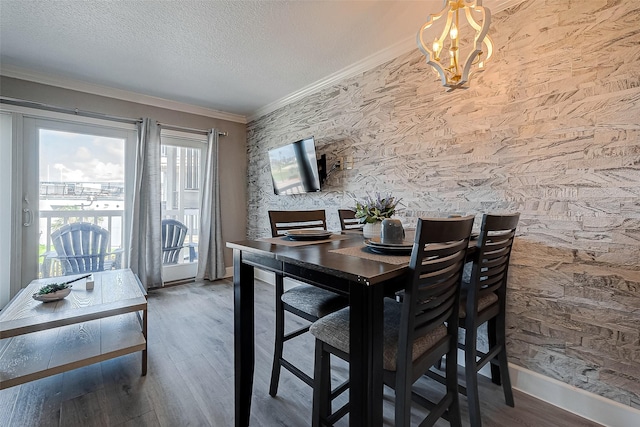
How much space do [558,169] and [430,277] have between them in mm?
1254

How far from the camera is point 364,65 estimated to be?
271 cm

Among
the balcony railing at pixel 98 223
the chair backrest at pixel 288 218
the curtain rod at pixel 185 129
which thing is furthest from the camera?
the curtain rod at pixel 185 129

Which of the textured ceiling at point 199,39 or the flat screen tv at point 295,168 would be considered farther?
the flat screen tv at point 295,168

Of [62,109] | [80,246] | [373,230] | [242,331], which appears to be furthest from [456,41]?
[80,246]

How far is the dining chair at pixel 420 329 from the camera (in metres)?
0.95

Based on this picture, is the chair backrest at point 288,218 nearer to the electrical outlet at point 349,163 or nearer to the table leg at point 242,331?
the table leg at point 242,331

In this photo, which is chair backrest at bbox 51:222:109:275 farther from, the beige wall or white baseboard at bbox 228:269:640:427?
white baseboard at bbox 228:269:640:427

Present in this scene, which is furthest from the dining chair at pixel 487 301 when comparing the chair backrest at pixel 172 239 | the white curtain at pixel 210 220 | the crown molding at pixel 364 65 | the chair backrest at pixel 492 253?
the chair backrest at pixel 172 239

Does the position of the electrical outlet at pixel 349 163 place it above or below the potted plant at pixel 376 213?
above

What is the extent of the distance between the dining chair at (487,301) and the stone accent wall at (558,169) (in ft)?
0.82

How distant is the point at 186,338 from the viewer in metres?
2.39

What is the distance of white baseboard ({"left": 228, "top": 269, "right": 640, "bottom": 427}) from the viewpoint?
4.75 feet

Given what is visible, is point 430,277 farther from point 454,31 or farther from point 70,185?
point 70,185

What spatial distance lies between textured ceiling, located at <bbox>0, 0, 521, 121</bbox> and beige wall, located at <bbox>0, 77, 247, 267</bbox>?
181 mm
